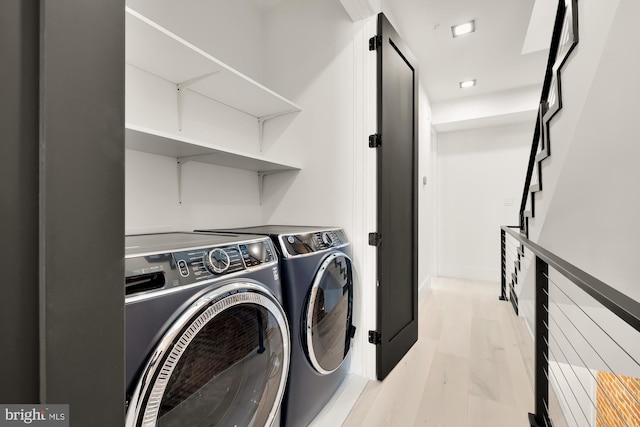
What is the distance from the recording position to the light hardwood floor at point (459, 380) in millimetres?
1405

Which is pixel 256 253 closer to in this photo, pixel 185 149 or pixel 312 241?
pixel 312 241

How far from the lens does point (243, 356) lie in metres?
0.94

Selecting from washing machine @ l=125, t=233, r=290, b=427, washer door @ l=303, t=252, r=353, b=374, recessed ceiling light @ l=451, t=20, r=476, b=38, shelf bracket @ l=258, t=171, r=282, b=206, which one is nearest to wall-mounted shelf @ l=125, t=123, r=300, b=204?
shelf bracket @ l=258, t=171, r=282, b=206

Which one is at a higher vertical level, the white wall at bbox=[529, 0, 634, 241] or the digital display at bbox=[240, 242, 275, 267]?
the white wall at bbox=[529, 0, 634, 241]

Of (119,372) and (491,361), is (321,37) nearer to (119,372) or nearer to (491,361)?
(119,372)

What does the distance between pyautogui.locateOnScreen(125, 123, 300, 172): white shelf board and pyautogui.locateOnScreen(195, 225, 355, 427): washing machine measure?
0.50m

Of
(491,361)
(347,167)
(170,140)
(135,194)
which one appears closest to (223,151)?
(170,140)

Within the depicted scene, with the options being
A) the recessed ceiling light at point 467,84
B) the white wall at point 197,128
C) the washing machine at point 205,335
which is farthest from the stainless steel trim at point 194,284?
the recessed ceiling light at point 467,84

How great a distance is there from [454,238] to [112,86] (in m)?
4.63

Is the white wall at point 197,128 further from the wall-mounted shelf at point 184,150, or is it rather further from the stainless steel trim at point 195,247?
the stainless steel trim at point 195,247

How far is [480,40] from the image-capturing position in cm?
252

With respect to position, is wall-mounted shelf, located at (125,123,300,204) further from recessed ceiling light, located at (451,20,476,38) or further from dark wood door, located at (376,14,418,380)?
recessed ceiling light, located at (451,20,476,38)

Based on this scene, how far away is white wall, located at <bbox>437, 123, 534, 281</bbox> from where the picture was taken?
3938 millimetres

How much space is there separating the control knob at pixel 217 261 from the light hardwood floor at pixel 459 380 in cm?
106
